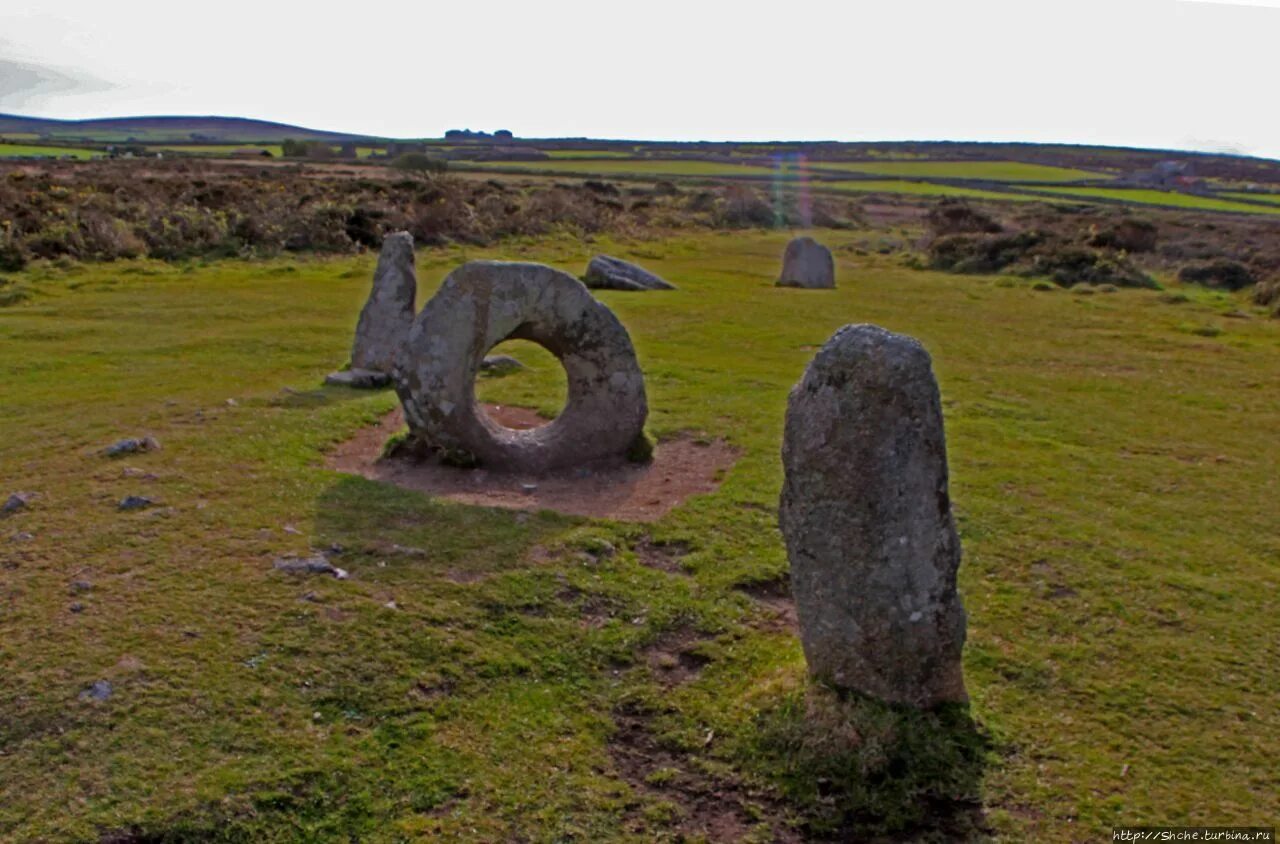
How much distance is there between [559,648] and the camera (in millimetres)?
8445

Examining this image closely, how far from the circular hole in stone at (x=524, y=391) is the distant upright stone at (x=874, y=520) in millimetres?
7718

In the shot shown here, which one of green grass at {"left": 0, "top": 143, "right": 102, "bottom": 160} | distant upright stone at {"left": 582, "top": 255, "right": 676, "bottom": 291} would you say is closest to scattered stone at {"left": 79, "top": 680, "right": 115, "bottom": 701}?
distant upright stone at {"left": 582, "top": 255, "right": 676, "bottom": 291}

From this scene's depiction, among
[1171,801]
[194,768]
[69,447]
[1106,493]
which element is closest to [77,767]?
[194,768]

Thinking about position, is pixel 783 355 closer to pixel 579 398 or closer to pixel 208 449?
pixel 579 398

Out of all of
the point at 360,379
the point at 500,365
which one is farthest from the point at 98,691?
the point at 500,365

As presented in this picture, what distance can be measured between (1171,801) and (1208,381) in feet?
50.1

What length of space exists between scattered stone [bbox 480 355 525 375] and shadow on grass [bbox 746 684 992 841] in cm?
1149

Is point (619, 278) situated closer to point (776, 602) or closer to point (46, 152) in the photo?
point (776, 602)

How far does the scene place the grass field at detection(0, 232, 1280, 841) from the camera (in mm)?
6645

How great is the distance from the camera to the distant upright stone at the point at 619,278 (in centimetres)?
2900

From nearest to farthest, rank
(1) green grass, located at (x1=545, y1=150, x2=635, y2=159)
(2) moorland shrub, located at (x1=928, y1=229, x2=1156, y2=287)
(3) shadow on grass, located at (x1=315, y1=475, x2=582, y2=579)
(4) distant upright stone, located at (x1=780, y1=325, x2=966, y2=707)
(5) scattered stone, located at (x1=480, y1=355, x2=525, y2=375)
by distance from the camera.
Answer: (4) distant upright stone, located at (x1=780, y1=325, x2=966, y2=707)
(3) shadow on grass, located at (x1=315, y1=475, x2=582, y2=579)
(5) scattered stone, located at (x1=480, y1=355, x2=525, y2=375)
(2) moorland shrub, located at (x1=928, y1=229, x2=1156, y2=287)
(1) green grass, located at (x1=545, y1=150, x2=635, y2=159)

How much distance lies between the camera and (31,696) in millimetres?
7215

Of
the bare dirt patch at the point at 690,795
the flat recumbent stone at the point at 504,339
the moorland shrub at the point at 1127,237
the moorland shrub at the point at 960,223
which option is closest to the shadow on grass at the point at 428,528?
the flat recumbent stone at the point at 504,339

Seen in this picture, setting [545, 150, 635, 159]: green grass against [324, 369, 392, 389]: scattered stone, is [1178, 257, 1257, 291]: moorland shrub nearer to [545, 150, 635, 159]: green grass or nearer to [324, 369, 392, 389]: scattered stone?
[324, 369, 392, 389]: scattered stone
